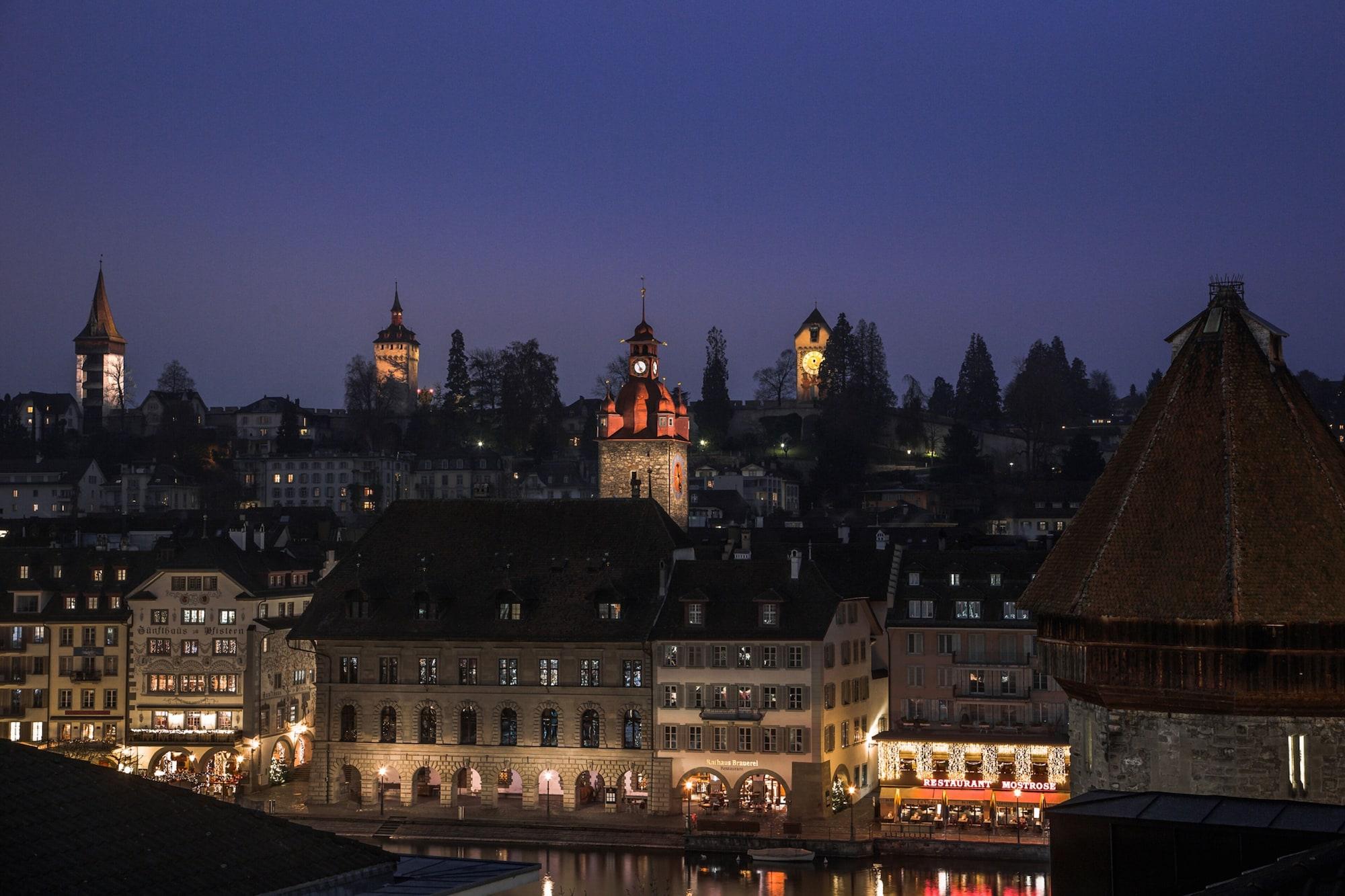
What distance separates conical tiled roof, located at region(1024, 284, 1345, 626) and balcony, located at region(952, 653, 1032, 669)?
27.2 m

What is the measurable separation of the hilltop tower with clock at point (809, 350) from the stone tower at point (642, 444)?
79.8m

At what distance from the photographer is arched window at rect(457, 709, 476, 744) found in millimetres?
52312

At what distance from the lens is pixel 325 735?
2095 inches

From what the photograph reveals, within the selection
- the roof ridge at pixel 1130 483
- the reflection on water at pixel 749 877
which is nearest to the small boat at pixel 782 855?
the reflection on water at pixel 749 877

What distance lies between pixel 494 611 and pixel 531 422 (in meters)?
82.7

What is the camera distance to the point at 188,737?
5741cm

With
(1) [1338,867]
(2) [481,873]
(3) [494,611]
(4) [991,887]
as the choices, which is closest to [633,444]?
(3) [494,611]

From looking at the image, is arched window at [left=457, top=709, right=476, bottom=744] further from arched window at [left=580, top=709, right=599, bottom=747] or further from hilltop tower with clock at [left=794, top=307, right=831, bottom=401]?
hilltop tower with clock at [left=794, top=307, right=831, bottom=401]

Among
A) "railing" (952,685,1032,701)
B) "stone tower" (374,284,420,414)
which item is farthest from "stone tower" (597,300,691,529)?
"stone tower" (374,284,420,414)

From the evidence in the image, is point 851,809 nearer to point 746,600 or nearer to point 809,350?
point 746,600

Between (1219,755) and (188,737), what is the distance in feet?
138

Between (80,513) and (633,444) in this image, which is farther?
(80,513)

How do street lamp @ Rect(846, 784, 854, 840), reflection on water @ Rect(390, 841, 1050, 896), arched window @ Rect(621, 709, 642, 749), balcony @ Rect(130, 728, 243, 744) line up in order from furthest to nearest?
balcony @ Rect(130, 728, 243, 744) → arched window @ Rect(621, 709, 642, 749) → street lamp @ Rect(846, 784, 854, 840) → reflection on water @ Rect(390, 841, 1050, 896)

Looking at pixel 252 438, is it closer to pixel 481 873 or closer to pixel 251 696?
pixel 251 696
